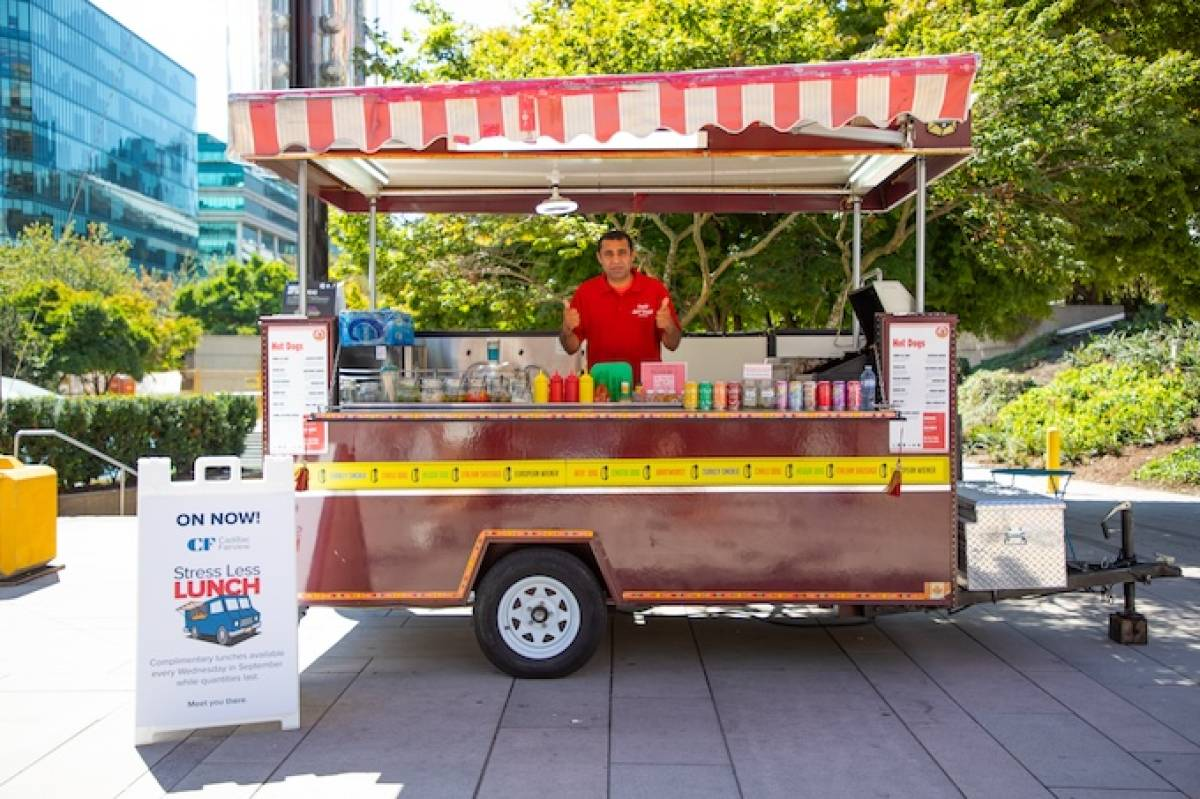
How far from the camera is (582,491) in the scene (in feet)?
19.5

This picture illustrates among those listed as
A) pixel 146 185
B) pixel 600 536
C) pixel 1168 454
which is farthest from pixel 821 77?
pixel 146 185

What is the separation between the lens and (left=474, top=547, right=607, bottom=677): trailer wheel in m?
5.95

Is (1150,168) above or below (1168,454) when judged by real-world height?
above

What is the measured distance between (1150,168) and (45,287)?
31.0 meters

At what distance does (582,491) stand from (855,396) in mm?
1599

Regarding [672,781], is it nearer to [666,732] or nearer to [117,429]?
[666,732]

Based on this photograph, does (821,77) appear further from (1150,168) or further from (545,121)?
(1150,168)

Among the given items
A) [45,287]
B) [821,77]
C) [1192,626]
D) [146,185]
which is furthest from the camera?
[146,185]

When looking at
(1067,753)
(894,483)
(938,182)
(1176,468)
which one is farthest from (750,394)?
(1176,468)

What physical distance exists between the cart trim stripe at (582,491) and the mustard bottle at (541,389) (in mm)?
521

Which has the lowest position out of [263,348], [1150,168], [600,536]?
[600,536]

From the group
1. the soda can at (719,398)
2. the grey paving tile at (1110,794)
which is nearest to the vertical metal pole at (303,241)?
the soda can at (719,398)

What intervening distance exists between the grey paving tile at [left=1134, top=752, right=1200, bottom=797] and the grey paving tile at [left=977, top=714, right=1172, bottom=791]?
49 mm

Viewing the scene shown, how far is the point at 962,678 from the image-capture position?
6191 millimetres
